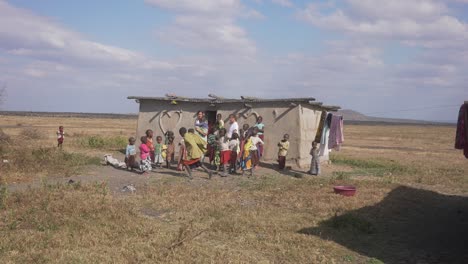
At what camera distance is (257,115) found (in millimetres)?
15797

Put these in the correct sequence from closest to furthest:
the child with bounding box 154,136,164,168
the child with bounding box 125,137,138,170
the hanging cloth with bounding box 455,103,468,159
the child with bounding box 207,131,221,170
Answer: the hanging cloth with bounding box 455,103,468,159 → the child with bounding box 125,137,138,170 → the child with bounding box 207,131,221,170 → the child with bounding box 154,136,164,168

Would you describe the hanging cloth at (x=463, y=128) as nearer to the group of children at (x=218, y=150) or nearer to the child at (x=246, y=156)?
the group of children at (x=218, y=150)

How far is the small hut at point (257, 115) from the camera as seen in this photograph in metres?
15.2

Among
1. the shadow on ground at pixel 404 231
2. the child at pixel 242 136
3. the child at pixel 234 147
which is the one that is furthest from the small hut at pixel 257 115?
the shadow on ground at pixel 404 231

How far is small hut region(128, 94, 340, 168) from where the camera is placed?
599 inches

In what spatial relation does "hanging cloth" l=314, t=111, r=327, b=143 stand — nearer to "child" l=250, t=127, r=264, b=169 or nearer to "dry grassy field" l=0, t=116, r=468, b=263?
"child" l=250, t=127, r=264, b=169

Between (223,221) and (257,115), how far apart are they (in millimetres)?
8676

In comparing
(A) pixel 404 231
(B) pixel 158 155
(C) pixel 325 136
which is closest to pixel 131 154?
(B) pixel 158 155

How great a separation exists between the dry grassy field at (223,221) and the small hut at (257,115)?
3.18 m

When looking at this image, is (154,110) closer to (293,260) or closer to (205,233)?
(205,233)

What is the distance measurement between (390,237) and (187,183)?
555 cm

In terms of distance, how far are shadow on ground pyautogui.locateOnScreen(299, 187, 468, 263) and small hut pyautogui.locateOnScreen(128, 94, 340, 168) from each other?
5369 millimetres

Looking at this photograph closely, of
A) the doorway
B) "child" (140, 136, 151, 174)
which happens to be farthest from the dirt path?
the doorway

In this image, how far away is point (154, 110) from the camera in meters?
17.4
